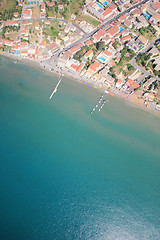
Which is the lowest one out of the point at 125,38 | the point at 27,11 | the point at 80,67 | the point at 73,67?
the point at 73,67

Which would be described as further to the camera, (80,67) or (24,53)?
(24,53)

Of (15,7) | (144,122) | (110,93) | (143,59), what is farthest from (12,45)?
(144,122)

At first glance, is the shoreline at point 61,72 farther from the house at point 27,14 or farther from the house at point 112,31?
the house at point 112,31

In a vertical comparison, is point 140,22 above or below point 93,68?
above

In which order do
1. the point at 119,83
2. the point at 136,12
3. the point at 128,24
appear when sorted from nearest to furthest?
the point at 119,83
the point at 128,24
the point at 136,12

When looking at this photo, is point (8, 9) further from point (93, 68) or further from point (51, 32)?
point (93, 68)

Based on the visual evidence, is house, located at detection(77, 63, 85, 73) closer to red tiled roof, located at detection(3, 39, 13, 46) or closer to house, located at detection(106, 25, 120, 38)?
house, located at detection(106, 25, 120, 38)

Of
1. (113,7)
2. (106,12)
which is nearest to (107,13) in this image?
(106,12)

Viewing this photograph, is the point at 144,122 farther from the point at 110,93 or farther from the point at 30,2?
the point at 30,2
